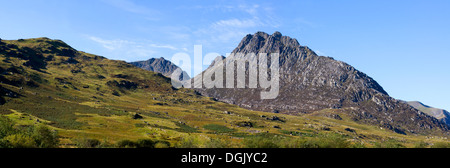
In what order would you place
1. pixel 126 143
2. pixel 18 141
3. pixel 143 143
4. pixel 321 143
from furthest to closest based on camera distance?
1. pixel 321 143
2. pixel 143 143
3. pixel 126 143
4. pixel 18 141

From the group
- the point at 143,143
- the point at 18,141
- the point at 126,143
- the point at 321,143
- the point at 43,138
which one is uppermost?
the point at 18,141

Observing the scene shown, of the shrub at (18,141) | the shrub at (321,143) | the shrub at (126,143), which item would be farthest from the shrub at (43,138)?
the shrub at (321,143)

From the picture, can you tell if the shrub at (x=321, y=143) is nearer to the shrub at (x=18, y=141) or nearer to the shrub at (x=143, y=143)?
the shrub at (x=143, y=143)

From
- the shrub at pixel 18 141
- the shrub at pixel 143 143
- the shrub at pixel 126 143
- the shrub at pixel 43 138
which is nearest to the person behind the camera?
the shrub at pixel 18 141

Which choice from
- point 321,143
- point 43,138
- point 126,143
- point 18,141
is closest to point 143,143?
point 126,143

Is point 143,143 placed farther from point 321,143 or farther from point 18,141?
point 321,143

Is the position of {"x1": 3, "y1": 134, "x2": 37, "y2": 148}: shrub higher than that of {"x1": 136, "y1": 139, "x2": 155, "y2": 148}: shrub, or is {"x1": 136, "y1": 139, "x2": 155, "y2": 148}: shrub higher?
{"x1": 3, "y1": 134, "x2": 37, "y2": 148}: shrub

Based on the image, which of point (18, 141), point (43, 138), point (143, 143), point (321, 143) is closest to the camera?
point (18, 141)

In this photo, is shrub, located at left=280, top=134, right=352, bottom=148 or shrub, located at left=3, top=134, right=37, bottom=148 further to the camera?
shrub, located at left=280, top=134, right=352, bottom=148

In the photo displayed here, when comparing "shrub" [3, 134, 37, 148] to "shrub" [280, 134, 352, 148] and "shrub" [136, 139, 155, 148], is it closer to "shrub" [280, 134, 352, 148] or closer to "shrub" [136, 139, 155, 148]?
"shrub" [136, 139, 155, 148]

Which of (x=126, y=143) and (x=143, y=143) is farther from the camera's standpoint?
(x=143, y=143)

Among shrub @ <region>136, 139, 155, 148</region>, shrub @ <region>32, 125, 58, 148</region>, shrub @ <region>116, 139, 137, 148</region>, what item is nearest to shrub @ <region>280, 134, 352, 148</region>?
shrub @ <region>136, 139, 155, 148</region>
